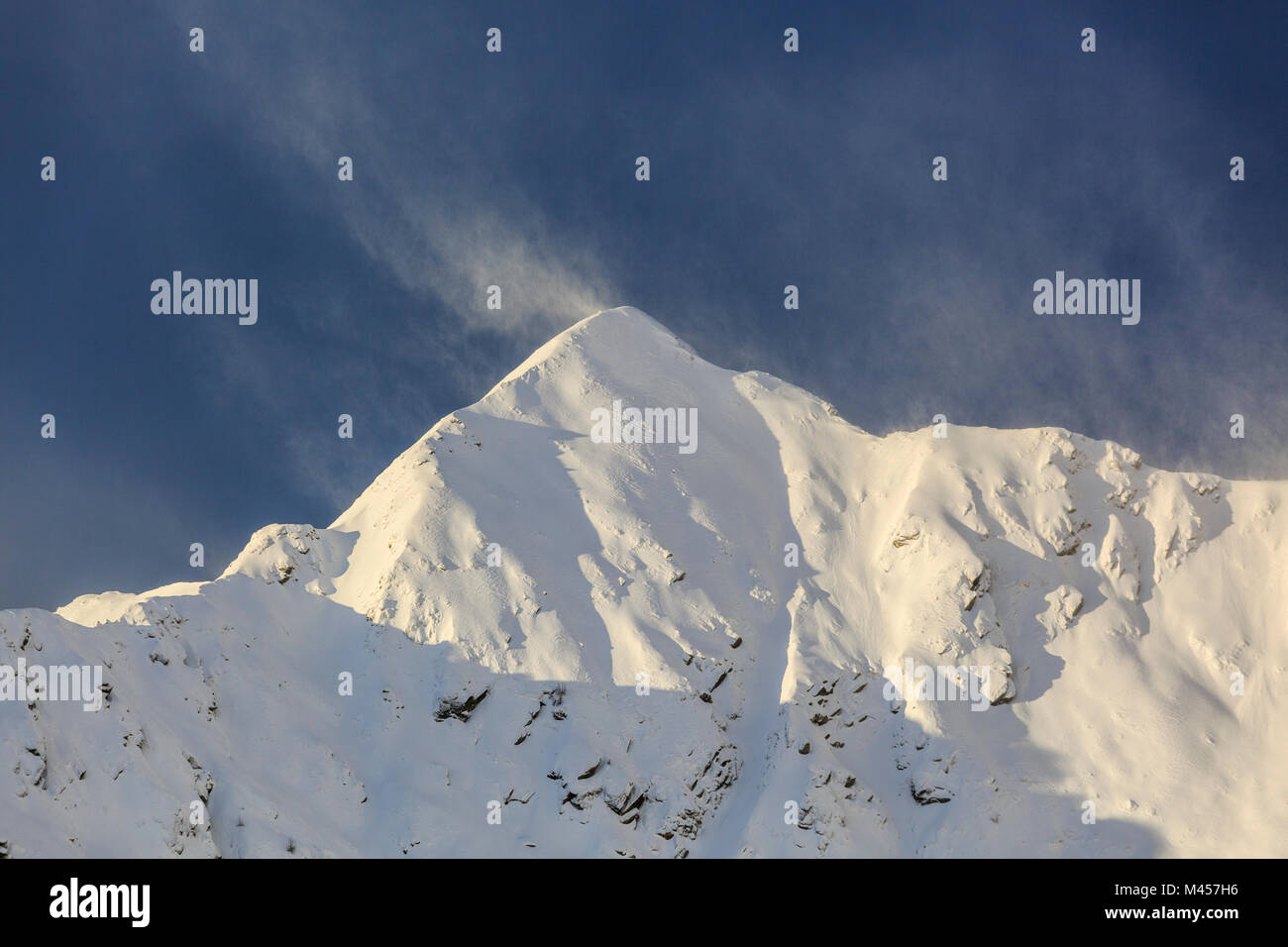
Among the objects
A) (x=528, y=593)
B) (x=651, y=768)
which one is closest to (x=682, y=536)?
(x=528, y=593)

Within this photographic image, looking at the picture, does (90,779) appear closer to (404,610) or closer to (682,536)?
(404,610)

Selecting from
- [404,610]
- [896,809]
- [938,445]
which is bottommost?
[896,809]

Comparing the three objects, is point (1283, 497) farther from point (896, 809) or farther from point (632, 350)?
point (632, 350)

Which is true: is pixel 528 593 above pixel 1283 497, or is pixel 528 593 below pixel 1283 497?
below

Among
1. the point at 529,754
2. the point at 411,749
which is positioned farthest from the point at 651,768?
the point at 411,749
